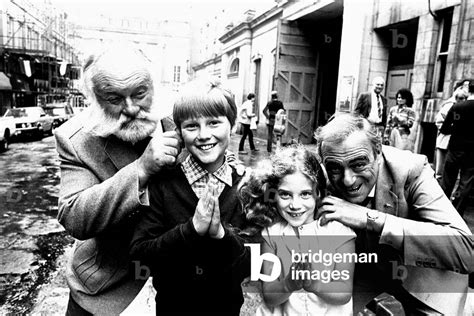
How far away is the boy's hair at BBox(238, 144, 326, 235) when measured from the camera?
1.52 meters

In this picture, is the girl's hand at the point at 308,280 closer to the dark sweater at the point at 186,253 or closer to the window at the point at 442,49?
the dark sweater at the point at 186,253

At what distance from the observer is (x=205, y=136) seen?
1387mm

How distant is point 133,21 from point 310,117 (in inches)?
1482

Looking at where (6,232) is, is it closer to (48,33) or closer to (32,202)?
(32,202)

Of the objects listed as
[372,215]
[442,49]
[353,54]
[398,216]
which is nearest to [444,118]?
[442,49]

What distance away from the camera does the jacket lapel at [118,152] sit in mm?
1407

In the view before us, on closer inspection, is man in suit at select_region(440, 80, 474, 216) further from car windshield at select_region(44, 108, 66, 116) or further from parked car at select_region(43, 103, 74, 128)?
car windshield at select_region(44, 108, 66, 116)

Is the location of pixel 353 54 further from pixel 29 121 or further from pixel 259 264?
pixel 29 121

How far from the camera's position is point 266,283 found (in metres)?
1.50

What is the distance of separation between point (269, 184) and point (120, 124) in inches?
25.4

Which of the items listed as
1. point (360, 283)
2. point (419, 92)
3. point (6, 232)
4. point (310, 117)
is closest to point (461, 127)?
point (419, 92)

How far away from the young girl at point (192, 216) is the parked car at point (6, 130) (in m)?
13.5

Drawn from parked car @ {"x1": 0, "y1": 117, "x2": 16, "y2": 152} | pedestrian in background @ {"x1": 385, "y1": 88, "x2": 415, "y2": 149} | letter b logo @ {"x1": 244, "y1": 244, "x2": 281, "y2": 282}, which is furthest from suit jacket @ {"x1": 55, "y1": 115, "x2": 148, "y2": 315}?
parked car @ {"x1": 0, "y1": 117, "x2": 16, "y2": 152}

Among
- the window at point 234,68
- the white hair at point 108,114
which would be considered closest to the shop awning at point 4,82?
the window at point 234,68
